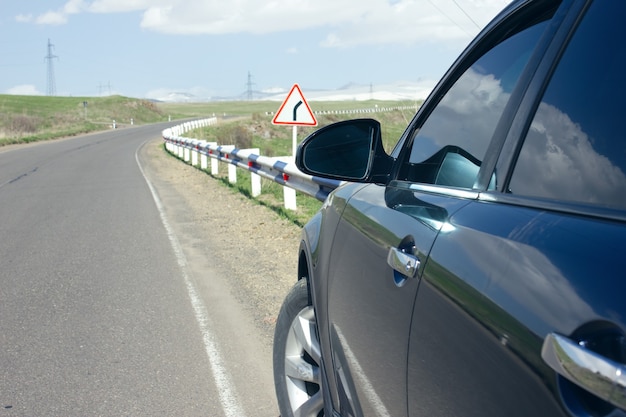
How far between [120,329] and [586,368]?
510 centimetres

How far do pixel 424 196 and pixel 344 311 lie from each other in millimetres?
637

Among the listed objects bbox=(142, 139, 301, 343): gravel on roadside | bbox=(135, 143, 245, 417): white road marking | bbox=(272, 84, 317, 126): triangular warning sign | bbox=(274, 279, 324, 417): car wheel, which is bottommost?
bbox=(142, 139, 301, 343): gravel on roadside

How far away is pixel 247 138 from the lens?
37594mm

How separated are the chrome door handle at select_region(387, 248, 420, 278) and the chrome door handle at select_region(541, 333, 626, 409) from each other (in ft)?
2.49

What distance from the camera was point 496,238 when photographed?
1.72m

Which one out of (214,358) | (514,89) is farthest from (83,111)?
(514,89)

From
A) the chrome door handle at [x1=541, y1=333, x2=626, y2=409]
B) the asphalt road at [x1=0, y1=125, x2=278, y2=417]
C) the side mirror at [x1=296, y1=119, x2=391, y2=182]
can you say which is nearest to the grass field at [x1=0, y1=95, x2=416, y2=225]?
the asphalt road at [x1=0, y1=125, x2=278, y2=417]

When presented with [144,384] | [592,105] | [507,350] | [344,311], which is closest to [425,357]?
[507,350]

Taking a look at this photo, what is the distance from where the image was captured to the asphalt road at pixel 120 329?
4.56m

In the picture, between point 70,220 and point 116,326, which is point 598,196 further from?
Result: point 70,220

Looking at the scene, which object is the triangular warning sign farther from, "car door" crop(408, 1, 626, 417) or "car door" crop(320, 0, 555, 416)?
"car door" crop(408, 1, 626, 417)

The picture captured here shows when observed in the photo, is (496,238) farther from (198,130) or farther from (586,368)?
(198,130)

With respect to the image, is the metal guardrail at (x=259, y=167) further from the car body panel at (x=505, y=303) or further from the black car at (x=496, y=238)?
the car body panel at (x=505, y=303)

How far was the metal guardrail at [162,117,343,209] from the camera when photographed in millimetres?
9250
